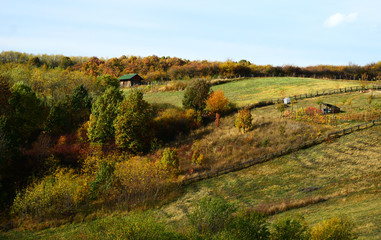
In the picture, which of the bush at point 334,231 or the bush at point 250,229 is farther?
the bush at point 250,229

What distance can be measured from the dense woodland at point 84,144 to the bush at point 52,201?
0.13 meters

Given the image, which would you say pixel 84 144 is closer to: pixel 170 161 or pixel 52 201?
pixel 52 201

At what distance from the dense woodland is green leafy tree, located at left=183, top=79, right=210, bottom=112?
227 millimetres

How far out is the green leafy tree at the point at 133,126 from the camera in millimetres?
57969

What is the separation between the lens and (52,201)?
41875mm

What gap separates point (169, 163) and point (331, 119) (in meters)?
29.3

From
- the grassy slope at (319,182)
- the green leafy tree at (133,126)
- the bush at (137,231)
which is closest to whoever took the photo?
the bush at (137,231)

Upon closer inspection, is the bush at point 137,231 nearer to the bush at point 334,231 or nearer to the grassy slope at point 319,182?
the bush at point 334,231

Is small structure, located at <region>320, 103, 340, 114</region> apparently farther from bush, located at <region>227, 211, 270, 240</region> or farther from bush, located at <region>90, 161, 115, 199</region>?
bush, located at <region>227, 211, 270, 240</region>

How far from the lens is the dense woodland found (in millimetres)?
42031

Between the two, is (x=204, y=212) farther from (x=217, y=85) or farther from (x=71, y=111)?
(x=217, y=85)

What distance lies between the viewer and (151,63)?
14712cm

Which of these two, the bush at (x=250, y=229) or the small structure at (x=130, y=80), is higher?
the small structure at (x=130, y=80)

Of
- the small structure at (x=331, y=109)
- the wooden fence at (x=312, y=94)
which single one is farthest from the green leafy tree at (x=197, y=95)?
the small structure at (x=331, y=109)
